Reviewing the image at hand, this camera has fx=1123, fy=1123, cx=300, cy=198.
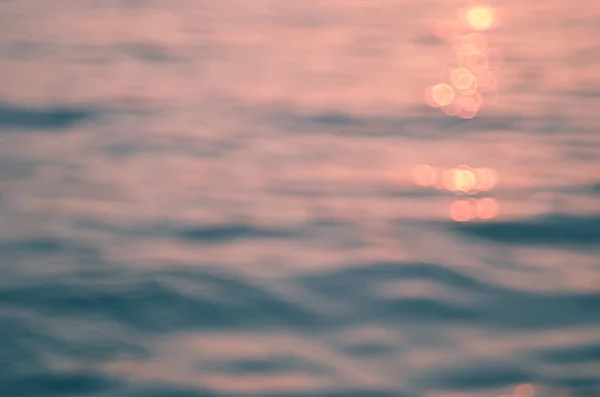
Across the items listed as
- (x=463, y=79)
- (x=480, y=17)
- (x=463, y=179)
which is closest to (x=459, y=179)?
(x=463, y=179)

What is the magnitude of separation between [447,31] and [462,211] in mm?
4024

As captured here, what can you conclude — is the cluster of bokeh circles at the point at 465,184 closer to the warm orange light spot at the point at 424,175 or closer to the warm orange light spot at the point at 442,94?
the warm orange light spot at the point at 424,175

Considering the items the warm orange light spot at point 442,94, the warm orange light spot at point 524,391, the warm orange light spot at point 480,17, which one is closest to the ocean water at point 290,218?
the warm orange light spot at point 524,391

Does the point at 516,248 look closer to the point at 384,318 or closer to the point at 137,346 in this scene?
the point at 384,318

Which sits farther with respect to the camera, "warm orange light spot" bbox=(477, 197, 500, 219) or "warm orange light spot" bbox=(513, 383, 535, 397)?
"warm orange light spot" bbox=(477, 197, 500, 219)

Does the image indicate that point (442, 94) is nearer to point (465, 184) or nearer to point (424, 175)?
point (424, 175)

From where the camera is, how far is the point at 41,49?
833 centimetres

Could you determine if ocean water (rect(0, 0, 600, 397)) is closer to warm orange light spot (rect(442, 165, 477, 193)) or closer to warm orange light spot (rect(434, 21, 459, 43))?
warm orange light spot (rect(442, 165, 477, 193))

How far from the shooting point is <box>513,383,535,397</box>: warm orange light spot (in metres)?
3.73

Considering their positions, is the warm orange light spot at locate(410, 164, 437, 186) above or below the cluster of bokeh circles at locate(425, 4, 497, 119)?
below

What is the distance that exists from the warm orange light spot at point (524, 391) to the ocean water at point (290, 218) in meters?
0.01

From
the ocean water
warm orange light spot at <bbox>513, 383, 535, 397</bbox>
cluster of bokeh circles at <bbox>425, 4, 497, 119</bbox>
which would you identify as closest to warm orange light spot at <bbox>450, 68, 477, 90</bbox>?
cluster of bokeh circles at <bbox>425, 4, 497, 119</bbox>

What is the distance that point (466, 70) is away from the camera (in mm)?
8016

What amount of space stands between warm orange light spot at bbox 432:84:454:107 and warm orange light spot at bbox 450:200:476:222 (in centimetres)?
179
